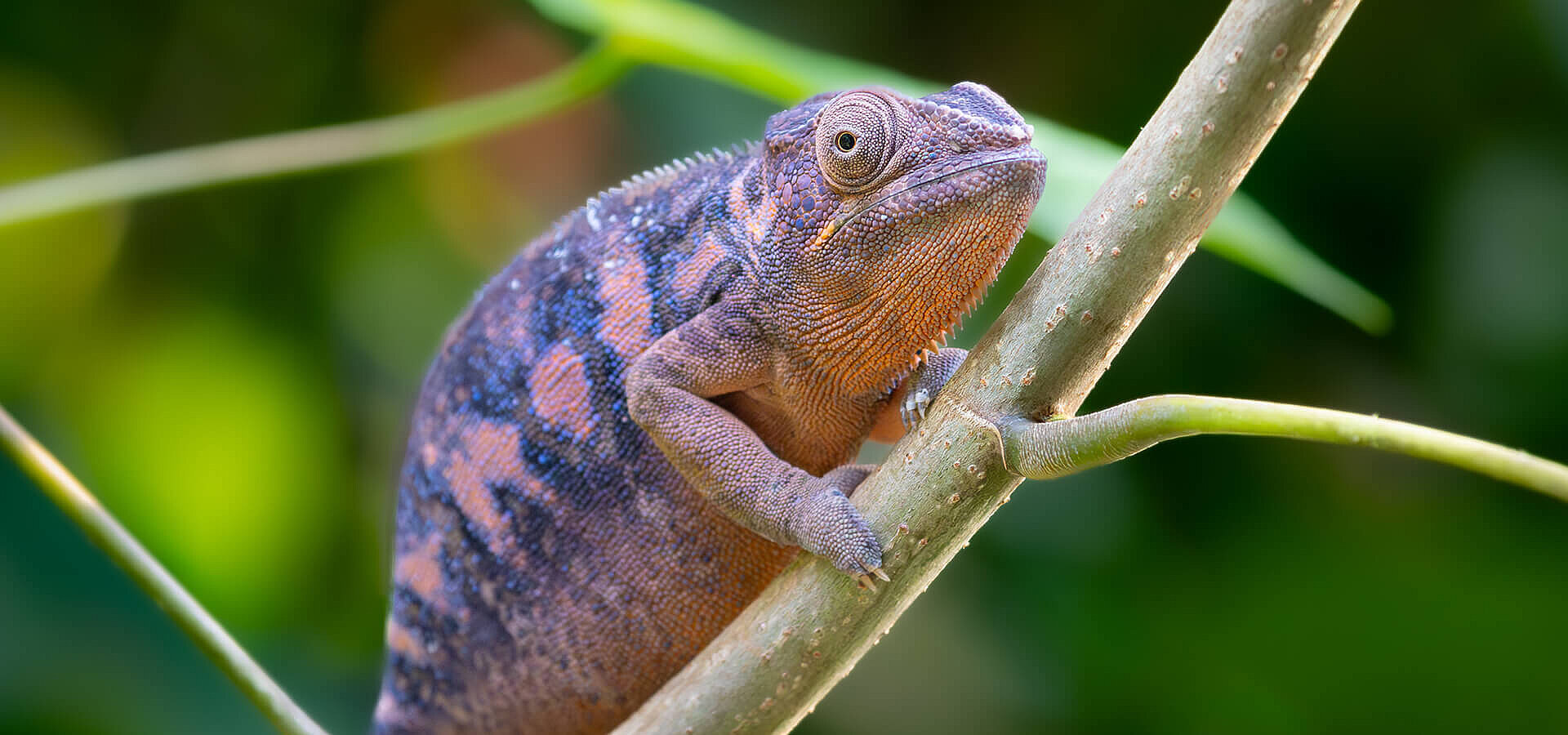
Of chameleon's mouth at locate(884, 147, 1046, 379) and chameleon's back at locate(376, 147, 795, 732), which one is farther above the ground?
chameleon's mouth at locate(884, 147, 1046, 379)

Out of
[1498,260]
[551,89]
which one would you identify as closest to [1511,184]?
[1498,260]

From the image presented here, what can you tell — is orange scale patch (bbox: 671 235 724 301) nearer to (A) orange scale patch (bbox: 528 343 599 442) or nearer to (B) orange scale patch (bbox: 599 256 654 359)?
(B) orange scale patch (bbox: 599 256 654 359)

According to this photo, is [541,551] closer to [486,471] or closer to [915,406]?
[486,471]

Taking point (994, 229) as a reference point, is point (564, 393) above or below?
below


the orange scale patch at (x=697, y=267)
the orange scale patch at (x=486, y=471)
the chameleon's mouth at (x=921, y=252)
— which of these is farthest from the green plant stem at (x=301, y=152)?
the chameleon's mouth at (x=921, y=252)

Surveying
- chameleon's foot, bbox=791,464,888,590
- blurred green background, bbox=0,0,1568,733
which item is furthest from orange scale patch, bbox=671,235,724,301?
blurred green background, bbox=0,0,1568,733

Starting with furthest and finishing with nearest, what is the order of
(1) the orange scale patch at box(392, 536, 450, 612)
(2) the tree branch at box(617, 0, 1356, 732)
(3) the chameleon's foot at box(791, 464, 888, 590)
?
(1) the orange scale patch at box(392, 536, 450, 612) → (3) the chameleon's foot at box(791, 464, 888, 590) → (2) the tree branch at box(617, 0, 1356, 732)

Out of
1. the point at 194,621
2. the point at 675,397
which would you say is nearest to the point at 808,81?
the point at 675,397

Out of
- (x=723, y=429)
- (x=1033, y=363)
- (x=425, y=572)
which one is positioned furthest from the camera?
(x=425, y=572)
